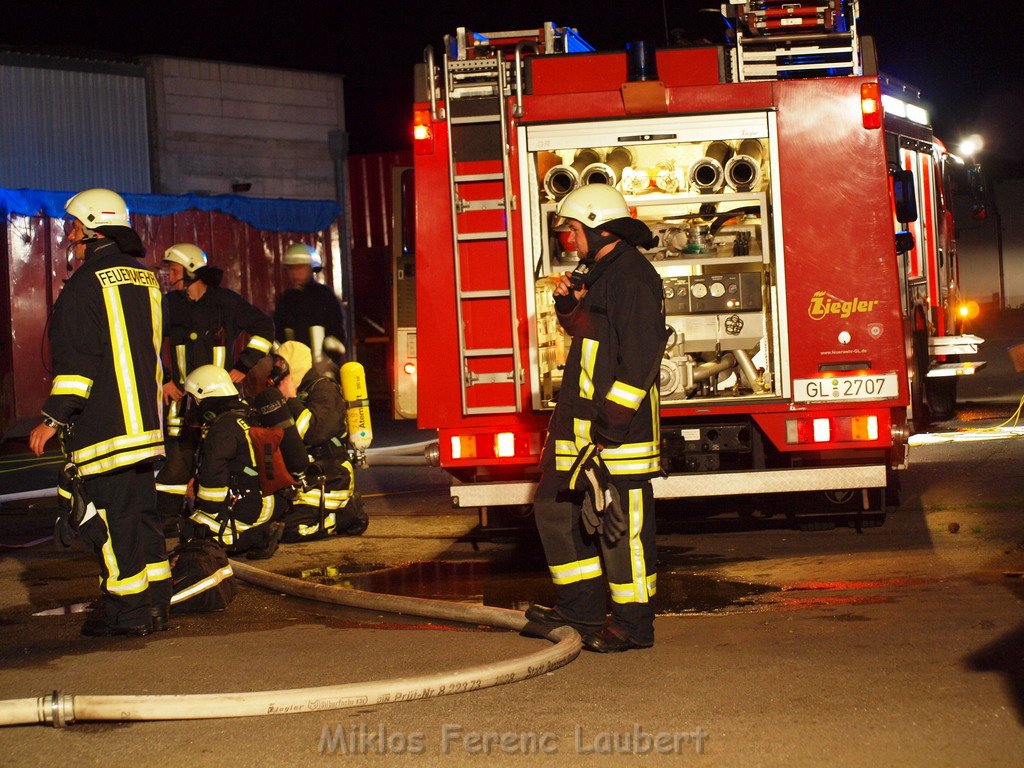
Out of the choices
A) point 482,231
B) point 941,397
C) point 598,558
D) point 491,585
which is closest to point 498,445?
point 491,585

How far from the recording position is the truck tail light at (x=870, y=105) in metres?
7.58

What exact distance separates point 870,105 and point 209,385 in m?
4.09

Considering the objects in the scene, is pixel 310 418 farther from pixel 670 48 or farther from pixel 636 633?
pixel 636 633

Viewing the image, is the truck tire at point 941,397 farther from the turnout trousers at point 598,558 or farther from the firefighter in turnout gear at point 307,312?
the turnout trousers at point 598,558

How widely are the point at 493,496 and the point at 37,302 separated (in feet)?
34.7

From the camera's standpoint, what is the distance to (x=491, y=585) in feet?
24.3

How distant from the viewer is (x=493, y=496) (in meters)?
7.67

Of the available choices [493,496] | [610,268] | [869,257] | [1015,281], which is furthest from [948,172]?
[1015,281]

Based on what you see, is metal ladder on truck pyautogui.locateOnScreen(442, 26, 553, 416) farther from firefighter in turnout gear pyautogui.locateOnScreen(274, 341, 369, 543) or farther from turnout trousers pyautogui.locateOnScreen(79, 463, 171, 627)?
turnout trousers pyautogui.locateOnScreen(79, 463, 171, 627)

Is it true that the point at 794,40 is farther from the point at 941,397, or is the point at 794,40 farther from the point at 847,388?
the point at 941,397

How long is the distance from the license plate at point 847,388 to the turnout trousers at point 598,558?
7.30ft

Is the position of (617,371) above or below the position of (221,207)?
below

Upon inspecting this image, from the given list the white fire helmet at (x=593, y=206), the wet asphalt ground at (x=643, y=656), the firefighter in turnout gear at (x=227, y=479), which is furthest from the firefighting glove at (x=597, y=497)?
the firefighter in turnout gear at (x=227, y=479)

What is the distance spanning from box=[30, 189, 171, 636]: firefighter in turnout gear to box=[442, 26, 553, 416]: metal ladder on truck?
195cm
